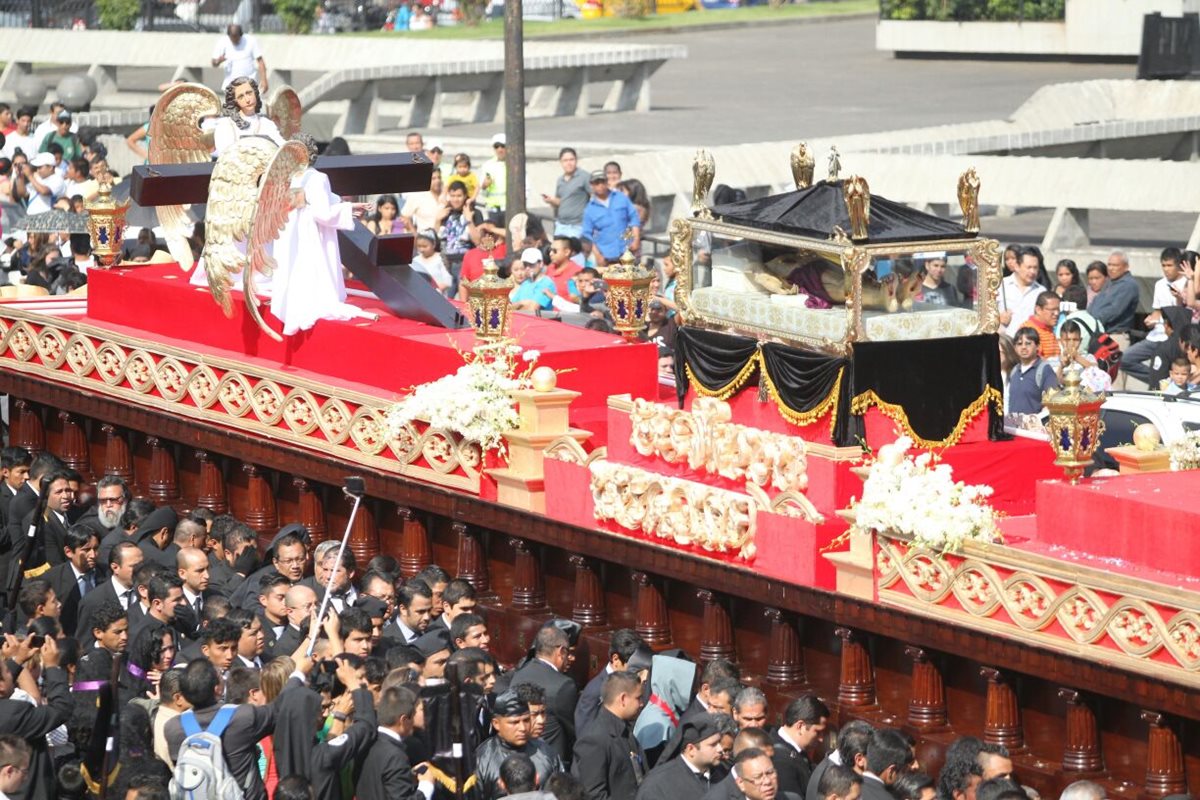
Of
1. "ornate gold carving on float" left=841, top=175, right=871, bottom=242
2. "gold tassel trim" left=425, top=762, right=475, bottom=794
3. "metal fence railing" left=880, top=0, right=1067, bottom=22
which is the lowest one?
"gold tassel trim" left=425, top=762, right=475, bottom=794

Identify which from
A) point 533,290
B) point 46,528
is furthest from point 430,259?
point 46,528

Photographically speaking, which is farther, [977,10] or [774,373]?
[977,10]

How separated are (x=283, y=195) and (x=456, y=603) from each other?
175 inches

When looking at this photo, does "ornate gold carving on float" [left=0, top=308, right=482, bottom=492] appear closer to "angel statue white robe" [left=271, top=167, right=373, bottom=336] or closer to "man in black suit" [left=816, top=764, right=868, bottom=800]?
"angel statue white robe" [left=271, top=167, right=373, bottom=336]

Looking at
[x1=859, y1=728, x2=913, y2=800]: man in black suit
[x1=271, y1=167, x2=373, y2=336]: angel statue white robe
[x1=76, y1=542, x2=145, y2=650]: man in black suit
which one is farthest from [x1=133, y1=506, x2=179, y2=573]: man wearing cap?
[x1=859, y1=728, x2=913, y2=800]: man in black suit

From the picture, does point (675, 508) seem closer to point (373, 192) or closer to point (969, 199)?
point (969, 199)

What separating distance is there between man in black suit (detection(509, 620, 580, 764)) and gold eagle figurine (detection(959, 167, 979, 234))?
344 centimetres

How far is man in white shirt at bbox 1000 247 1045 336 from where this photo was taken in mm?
19297

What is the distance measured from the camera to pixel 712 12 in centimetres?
5150

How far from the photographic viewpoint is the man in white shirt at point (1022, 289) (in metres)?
19.3

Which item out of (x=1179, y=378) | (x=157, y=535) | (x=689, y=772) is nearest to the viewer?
(x=689, y=772)

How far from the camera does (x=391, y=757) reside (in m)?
11.7

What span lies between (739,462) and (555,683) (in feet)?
6.57

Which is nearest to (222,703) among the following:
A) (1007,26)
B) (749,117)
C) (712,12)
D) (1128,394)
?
(1128,394)
